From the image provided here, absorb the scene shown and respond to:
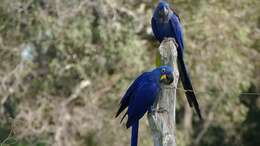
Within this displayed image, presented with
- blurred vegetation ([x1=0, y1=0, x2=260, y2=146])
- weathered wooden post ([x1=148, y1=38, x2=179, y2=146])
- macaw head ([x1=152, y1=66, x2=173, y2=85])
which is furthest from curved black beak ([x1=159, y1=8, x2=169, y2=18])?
blurred vegetation ([x1=0, y1=0, x2=260, y2=146])

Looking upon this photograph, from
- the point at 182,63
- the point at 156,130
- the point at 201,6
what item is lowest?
the point at 156,130

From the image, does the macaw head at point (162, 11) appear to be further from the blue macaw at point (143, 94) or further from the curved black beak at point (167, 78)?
the curved black beak at point (167, 78)

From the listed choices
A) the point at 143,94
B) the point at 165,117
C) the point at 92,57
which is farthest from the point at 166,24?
the point at 92,57

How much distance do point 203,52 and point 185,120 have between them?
3.48 meters

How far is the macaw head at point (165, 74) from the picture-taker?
4.74m

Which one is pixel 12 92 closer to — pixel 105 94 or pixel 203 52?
pixel 105 94

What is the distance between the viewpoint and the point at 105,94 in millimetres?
11938

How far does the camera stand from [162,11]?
7043mm

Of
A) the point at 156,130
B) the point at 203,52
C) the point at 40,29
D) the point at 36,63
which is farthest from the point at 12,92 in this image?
the point at 156,130

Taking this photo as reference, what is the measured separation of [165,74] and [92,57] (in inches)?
261

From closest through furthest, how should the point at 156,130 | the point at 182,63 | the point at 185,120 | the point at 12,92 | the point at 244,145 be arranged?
the point at 156,130 < the point at 182,63 < the point at 12,92 < the point at 185,120 < the point at 244,145

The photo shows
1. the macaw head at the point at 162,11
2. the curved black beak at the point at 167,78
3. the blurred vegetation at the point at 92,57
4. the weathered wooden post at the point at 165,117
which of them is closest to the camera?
the weathered wooden post at the point at 165,117

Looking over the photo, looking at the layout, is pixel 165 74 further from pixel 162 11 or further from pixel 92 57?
pixel 92 57

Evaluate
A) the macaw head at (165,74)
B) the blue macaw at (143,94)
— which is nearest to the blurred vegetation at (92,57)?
the blue macaw at (143,94)
